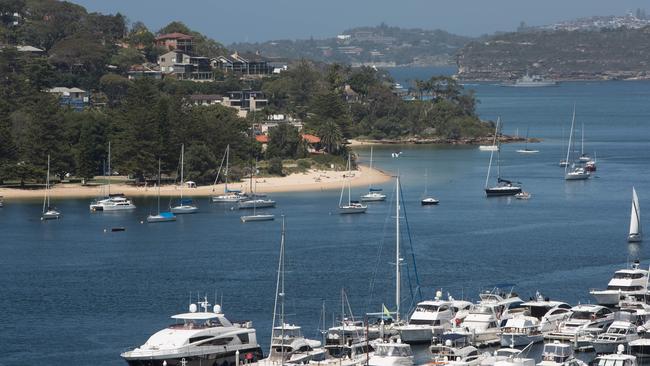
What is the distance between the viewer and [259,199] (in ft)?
298

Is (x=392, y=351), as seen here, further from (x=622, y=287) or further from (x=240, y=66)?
(x=240, y=66)

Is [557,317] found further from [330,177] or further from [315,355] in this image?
[330,177]

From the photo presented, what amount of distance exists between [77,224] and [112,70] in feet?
219

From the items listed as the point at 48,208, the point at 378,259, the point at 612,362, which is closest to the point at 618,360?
the point at 612,362

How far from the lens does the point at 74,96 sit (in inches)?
5315

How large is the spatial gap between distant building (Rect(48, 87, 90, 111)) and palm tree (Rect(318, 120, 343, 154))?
77.0 feet

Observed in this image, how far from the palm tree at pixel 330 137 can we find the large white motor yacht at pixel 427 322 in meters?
66.7

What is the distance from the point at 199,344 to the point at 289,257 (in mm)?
24523

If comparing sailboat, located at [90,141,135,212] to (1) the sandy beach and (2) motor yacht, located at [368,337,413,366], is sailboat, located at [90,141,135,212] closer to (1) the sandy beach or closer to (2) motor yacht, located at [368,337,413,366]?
(1) the sandy beach

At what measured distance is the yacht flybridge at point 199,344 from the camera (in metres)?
42.5

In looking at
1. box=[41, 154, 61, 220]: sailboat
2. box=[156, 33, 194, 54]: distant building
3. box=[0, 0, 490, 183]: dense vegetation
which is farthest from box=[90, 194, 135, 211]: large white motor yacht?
box=[156, 33, 194, 54]: distant building

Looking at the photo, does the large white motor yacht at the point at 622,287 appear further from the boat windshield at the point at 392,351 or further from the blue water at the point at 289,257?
the boat windshield at the point at 392,351

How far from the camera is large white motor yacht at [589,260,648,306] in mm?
53938

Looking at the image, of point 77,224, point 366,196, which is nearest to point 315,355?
point 77,224
